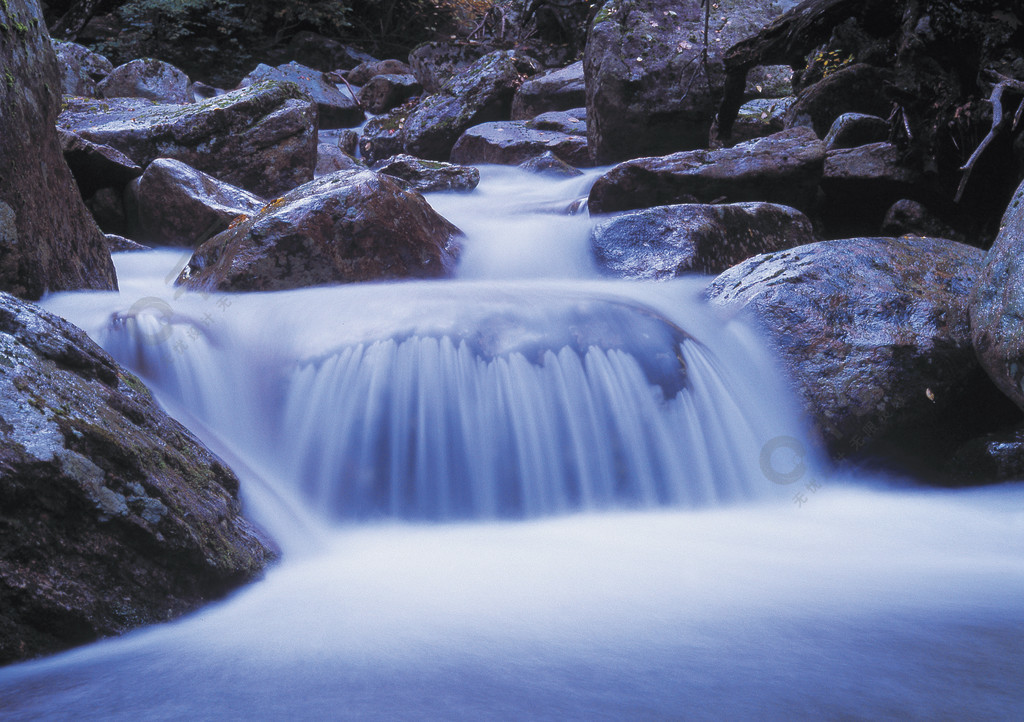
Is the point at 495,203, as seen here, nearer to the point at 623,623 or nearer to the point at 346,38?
the point at 623,623

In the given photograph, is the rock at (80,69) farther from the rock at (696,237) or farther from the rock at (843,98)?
the rock at (843,98)

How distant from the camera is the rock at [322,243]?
5.26 metres

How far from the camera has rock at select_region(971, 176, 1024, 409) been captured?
11.5 feet

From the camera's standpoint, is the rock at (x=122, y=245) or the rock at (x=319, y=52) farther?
the rock at (x=319, y=52)

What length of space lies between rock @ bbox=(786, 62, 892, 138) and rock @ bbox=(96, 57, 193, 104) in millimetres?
10816

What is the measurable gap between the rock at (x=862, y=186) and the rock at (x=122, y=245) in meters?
6.57

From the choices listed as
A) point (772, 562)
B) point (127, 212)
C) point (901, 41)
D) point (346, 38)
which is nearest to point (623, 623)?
point (772, 562)

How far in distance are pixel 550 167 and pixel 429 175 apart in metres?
1.90

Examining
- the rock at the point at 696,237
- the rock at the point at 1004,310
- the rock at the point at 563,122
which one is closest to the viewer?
the rock at the point at 1004,310

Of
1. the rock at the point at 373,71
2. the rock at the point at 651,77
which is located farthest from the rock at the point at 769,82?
the rock at the point at 373,71

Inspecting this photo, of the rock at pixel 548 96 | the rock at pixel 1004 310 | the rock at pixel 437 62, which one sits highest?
the rock at pixel 437 62

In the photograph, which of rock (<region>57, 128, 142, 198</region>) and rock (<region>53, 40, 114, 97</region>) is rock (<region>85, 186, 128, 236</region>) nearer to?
rock (<region>57, 128, 142, 198</region>)

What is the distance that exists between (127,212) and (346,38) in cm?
1619

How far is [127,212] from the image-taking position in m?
7.25
